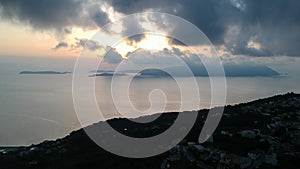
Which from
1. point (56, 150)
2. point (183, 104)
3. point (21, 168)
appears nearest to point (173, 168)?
point (21, 168)

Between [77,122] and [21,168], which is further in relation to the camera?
[77,122]

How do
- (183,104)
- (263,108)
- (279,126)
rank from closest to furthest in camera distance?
(279,126) < (263,108) < (183,104)

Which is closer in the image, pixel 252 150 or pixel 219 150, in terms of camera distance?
pixel 252 150

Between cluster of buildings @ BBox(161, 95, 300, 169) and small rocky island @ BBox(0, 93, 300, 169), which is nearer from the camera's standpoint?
cluster of buildings @ BBox(161, 95, 300, 169)

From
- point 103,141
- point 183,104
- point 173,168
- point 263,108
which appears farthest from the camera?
point 183,104

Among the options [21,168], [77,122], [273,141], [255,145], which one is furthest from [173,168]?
[77,122]

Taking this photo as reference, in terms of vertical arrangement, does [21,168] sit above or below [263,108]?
below

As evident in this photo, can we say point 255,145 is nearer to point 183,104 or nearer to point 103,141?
point 103,141

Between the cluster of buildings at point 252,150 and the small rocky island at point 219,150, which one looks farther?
the small rocky island at point 219,150
